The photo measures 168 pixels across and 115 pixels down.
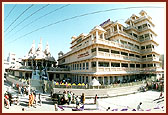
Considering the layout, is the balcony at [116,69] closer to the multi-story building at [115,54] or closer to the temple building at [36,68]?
the multi-story building at [115,54]

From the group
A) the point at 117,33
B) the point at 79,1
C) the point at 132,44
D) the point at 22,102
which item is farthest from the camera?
the point at 132,44

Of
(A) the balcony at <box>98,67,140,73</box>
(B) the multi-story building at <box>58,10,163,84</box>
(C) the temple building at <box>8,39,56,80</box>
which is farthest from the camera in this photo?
(C) the temple building at <box>8,39,56,80</box>

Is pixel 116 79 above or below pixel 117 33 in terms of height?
below

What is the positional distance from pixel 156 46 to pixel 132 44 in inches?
355

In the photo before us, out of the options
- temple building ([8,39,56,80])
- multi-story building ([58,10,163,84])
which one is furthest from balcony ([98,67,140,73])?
temple building ([8,39,56,80])

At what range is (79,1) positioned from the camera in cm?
824

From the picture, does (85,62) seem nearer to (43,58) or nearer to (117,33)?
(117,33)

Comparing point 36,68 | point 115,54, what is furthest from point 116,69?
point 36,68

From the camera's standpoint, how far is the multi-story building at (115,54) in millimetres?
18406

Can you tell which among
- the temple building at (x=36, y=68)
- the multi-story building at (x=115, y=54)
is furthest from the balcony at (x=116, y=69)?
the temple building at (x=36, y=68)

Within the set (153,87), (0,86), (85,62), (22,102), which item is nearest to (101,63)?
(85,62)

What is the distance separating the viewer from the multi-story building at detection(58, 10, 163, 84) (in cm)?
1841

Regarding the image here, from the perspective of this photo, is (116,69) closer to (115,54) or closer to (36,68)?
(115,54)

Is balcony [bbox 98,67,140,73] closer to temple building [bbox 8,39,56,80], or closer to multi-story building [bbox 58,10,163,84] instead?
multi-story building [bbox 58,10,163,84]
